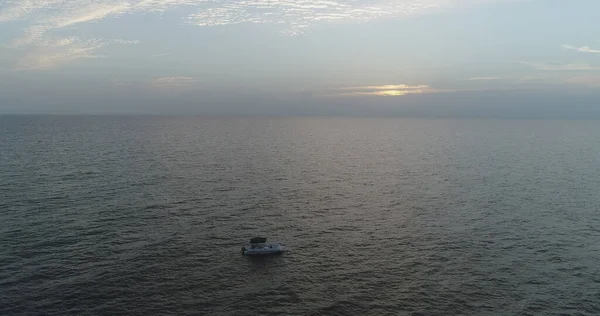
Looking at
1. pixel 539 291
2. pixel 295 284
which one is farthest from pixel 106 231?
pixel 539 291

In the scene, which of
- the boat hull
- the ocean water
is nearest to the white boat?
the boat hull

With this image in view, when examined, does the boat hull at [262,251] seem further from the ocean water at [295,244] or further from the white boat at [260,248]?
the ocean water at [295,244]

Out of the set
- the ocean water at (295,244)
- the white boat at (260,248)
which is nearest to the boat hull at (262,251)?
the white boat at (260,248)

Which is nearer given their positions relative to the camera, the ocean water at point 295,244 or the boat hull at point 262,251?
the ocean water at point 295,244

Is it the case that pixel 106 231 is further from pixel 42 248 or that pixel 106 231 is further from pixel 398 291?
pixel 398 291

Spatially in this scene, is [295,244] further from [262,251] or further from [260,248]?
[260,248]
